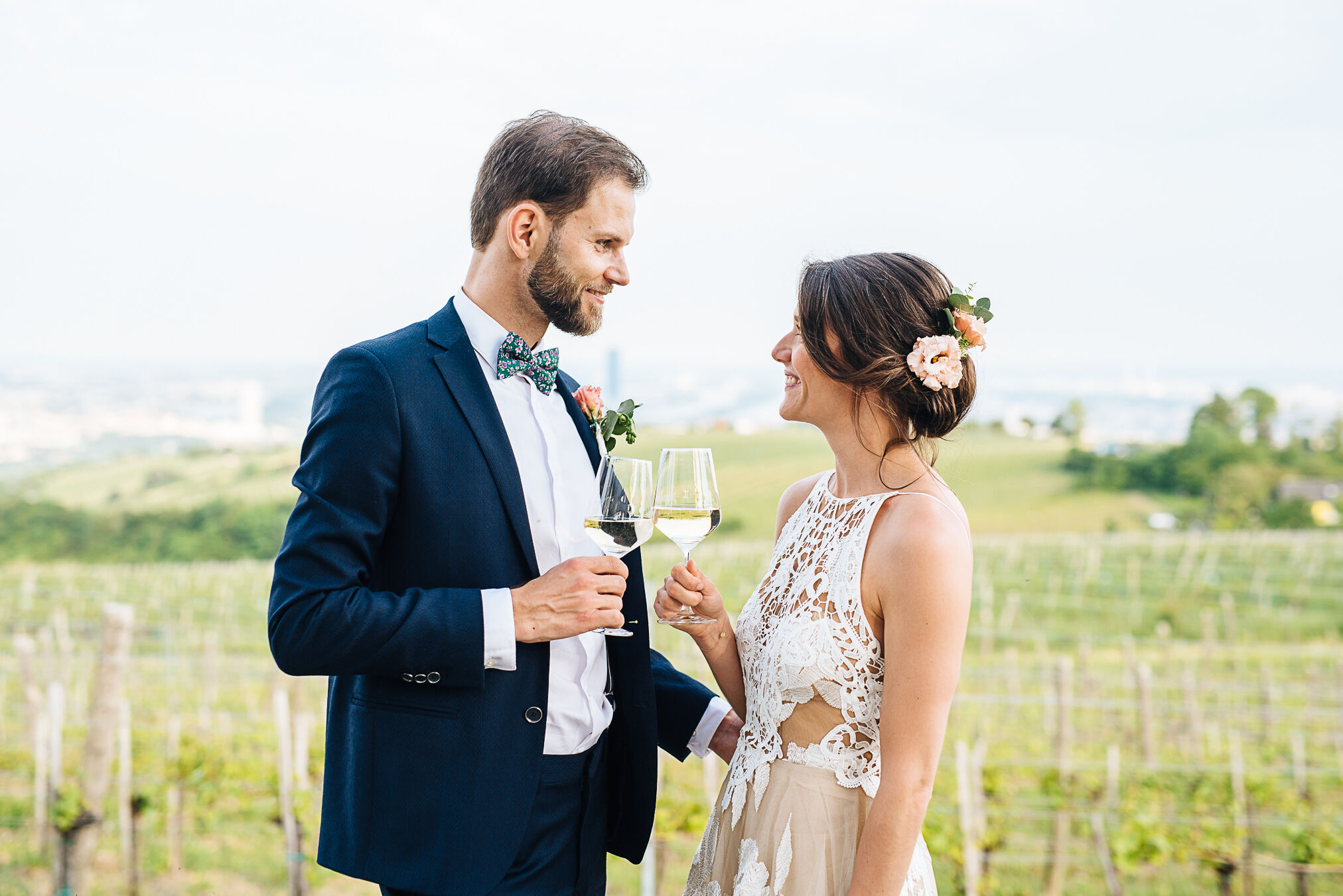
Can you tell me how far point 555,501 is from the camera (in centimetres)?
215

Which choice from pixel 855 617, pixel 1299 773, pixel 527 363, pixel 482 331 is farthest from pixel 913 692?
pixel 1299 773

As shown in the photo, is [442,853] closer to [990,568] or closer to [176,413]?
[990,568]

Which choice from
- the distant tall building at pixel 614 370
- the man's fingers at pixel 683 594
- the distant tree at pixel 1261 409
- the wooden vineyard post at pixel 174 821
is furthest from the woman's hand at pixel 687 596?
the distant tree at pixel 1261 409

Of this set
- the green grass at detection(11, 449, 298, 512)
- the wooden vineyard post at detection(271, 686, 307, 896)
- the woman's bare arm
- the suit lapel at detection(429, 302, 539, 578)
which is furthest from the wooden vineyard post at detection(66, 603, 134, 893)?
the green grass at detection(11, 449, 298, 512)

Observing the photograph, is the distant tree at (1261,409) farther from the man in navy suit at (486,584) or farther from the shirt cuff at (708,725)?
the man in navy suit at (486,584)

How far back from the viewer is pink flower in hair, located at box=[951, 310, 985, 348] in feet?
6.63

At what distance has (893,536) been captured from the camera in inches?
74.4

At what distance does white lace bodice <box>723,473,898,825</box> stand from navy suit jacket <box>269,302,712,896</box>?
1.51 feet

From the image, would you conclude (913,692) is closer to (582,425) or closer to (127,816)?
(582,425)

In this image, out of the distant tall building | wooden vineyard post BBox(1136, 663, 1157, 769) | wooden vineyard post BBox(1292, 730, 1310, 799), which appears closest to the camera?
wooden vineyard post BBox(1292, 730, 1310, 799)

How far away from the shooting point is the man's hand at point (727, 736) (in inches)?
94.6

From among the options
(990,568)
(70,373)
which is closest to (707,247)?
(70,373)

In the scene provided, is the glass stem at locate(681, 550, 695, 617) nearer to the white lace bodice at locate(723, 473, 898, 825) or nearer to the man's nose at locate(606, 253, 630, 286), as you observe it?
the white lace bodice at locate(723, 473, 898, 825)

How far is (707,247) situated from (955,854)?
158ft
